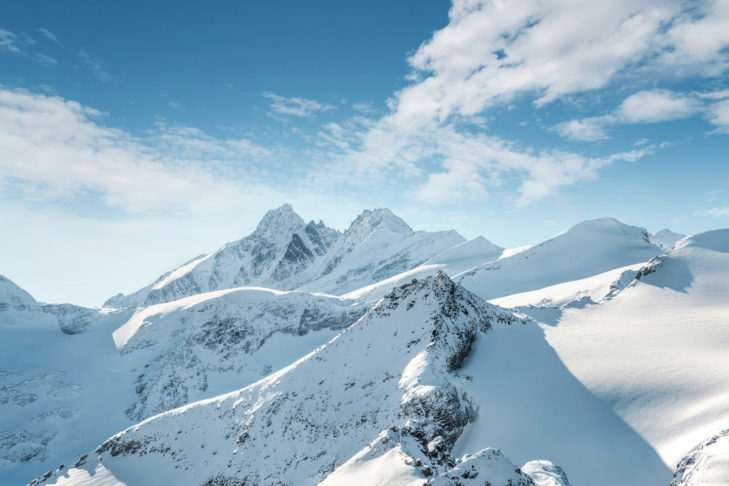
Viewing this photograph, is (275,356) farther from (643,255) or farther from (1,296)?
(643,255)

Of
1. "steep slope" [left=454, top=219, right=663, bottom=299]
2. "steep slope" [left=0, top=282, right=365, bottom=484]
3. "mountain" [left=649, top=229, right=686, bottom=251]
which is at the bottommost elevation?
"steep slope" [left=0, top=282, right=365, bottom=484]

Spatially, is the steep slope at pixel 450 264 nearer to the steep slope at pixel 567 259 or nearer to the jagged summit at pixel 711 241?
the steep slope at pixel 567 259

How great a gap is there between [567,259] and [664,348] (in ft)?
214

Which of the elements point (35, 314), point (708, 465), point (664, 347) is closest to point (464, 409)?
point (708, 465)

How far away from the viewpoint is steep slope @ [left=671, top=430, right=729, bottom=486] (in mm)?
10773

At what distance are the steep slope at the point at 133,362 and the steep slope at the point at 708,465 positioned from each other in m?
59.9

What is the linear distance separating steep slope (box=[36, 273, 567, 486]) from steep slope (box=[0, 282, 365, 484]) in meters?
33.2

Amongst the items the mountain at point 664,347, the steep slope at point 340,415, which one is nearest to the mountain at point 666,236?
the mountain at point 664,347

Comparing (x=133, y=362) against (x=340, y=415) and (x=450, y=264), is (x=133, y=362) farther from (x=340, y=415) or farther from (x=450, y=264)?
(x=450, y=264)

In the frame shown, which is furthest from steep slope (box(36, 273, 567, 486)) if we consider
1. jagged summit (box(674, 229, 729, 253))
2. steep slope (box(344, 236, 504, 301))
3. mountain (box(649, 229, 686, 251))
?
mountain (box(649, 229, 686, 251))

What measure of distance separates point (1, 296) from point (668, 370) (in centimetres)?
11948

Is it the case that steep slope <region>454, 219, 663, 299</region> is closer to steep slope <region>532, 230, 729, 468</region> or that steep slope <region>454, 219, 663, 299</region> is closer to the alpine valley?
the alpine valley

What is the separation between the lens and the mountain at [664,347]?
1703 cm

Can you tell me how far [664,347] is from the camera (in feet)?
76.3
